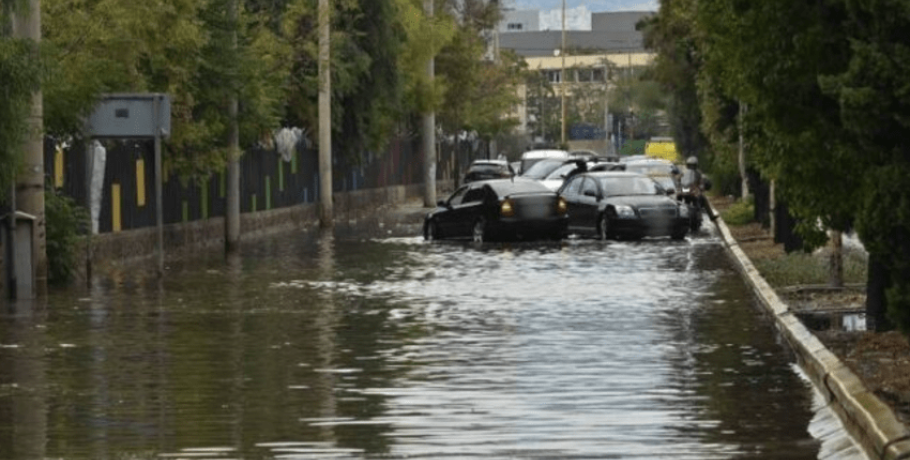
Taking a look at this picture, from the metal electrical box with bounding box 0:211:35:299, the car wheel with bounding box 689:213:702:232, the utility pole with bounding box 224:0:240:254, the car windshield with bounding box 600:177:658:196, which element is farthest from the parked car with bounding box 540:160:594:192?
the metal electrical box with bounding box 0:211:35:299

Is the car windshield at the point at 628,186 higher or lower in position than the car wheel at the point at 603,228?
higher

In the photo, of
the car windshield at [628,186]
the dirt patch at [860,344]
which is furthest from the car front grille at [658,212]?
the dirt patch at [860,344]

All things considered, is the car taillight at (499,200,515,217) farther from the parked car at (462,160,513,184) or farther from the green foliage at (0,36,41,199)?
the parked car at (462,160,513,184)

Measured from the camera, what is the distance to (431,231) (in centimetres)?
5031

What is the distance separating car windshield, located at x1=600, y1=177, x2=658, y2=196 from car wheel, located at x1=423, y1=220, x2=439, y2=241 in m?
3.53

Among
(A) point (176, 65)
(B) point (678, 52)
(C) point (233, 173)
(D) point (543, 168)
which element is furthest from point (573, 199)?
(D) point (543, 168)

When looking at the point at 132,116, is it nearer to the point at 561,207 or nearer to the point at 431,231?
the point at 561,207

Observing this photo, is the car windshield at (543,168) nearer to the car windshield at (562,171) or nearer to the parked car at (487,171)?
the car windshield at (562,171)

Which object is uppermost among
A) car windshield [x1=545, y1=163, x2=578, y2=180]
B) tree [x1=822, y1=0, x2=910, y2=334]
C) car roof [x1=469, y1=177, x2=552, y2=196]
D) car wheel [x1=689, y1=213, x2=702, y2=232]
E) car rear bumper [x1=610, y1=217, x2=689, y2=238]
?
tree [x1=822, y1=0, x2=910, y2=334]

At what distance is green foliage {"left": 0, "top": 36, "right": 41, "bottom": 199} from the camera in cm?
2777

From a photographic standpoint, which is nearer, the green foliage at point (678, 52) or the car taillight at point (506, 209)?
the car taillight at point (506, 209)

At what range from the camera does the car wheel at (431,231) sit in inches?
1975

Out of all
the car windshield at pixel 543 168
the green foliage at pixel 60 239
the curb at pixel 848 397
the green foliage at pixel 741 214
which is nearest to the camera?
the curb at pixel 848 397

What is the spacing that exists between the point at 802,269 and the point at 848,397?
49.4ft
